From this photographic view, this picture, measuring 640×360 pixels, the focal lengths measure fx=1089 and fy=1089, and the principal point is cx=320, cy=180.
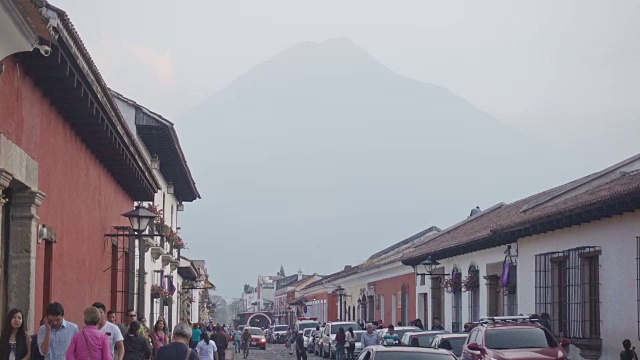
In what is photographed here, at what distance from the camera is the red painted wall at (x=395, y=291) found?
4253 centimetres

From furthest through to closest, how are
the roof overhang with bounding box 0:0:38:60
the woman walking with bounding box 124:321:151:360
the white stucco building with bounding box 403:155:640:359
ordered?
the white stucco building with bounding box 403:155:640:359 → the woman walking with bounding box 124:321:151:360 → the roof overhang with bounding box 0:0:38:60

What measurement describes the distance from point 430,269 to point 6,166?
28.5 m

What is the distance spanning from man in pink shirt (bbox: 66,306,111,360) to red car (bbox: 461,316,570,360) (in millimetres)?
8909

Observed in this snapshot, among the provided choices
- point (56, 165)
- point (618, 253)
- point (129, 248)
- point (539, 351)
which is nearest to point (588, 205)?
point (618, 253)

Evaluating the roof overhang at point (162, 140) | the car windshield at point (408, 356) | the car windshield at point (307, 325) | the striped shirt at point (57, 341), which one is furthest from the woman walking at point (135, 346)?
the car windshield at point (307, 325)

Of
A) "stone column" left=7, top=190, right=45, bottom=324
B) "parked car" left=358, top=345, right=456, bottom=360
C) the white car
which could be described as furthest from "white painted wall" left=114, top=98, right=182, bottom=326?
"stone column" left=7, top=190, right=45, bottom=324

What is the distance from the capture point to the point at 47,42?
10773mm

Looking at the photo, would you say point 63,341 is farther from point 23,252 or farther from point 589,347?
point 589,347

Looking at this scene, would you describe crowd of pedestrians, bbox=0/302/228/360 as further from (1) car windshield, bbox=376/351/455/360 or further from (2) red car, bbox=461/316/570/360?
(2) red car, bbox=461/316/570/360

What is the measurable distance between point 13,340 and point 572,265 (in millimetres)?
15277

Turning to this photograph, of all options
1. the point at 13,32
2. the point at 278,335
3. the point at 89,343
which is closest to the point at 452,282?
the point at 89,343

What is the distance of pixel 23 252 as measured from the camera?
11.9 m

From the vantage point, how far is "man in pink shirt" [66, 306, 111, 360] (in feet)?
36.2

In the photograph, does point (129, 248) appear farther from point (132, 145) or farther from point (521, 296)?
point (521, 296)
